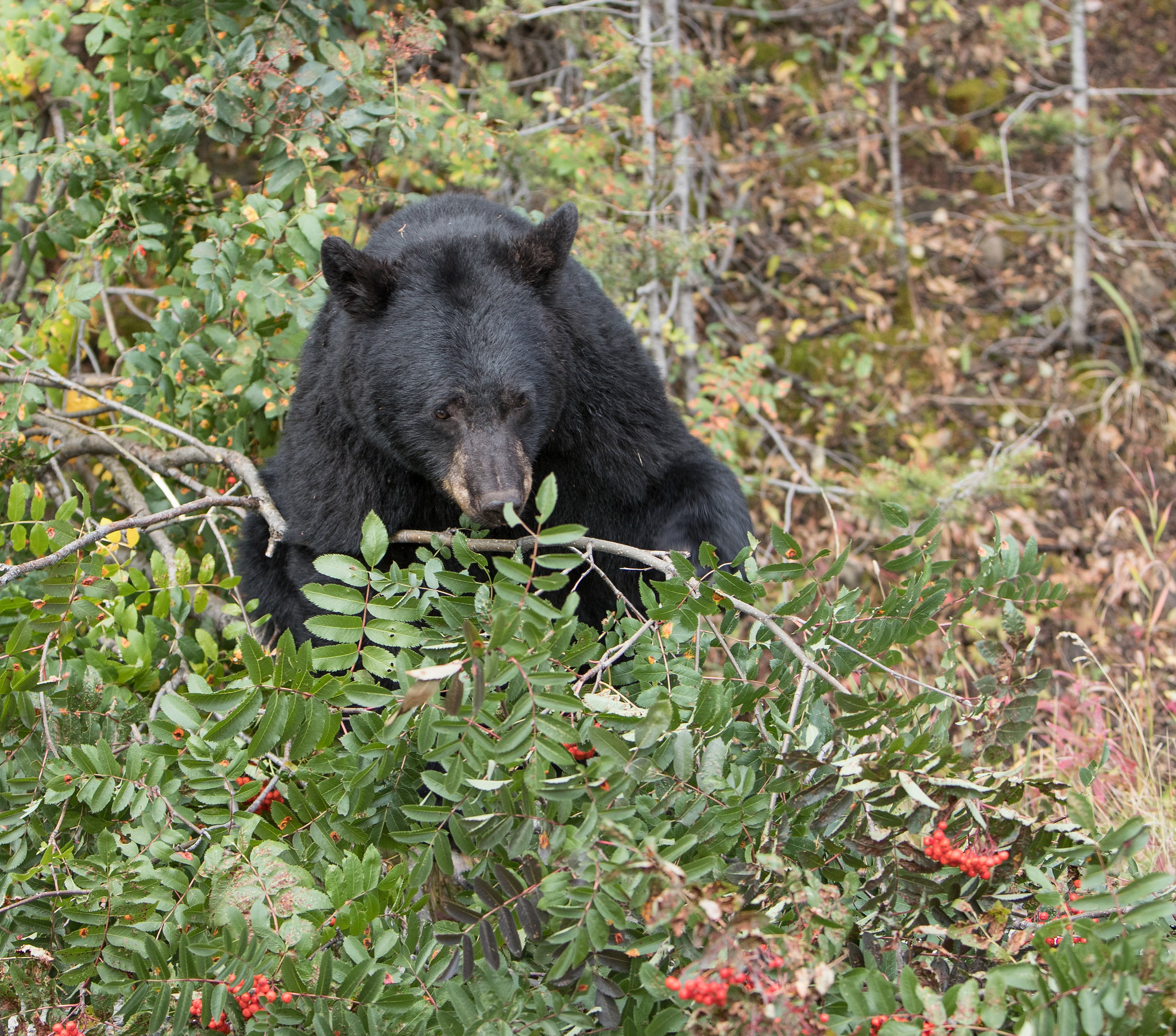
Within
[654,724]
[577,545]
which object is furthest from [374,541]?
[577,545]

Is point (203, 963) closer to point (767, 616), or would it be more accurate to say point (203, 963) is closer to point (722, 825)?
point (722, 825)

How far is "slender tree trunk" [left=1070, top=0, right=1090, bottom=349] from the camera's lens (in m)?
5.32

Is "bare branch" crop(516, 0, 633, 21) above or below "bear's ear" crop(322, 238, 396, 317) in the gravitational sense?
above

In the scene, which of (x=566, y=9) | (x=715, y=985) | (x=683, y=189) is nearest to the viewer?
(x=715, y=985)

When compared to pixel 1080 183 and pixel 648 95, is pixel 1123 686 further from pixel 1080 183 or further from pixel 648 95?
pixel 648 95

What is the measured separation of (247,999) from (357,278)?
1725mm

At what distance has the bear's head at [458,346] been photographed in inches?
104

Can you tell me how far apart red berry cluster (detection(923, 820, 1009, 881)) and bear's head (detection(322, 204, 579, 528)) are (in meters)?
1.27

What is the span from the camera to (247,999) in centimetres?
169

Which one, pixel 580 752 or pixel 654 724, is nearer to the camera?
pixel 654 724

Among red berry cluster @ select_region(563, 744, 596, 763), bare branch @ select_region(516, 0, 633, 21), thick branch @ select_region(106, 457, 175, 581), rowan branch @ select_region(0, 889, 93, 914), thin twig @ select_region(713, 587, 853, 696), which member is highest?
bare branch @ select_region(516, 0, 633, 21)

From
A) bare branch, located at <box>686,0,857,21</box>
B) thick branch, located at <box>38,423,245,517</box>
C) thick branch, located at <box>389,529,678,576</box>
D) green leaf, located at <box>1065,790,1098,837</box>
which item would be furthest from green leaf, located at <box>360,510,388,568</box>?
bare branch, located at <box>686,0,857,21</box>

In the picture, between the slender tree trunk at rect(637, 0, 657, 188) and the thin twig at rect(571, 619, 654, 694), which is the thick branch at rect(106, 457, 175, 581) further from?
the slender tree trunk at rect(637, 0, 657, 188)

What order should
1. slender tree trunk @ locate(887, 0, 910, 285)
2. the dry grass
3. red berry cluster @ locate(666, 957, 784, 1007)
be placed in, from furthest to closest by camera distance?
1. slender tree trunk @ locate(887, 0, 910, 285)
2. the dry grass
3. red berry cluster @ locate(666, 957, 784, 1007)
